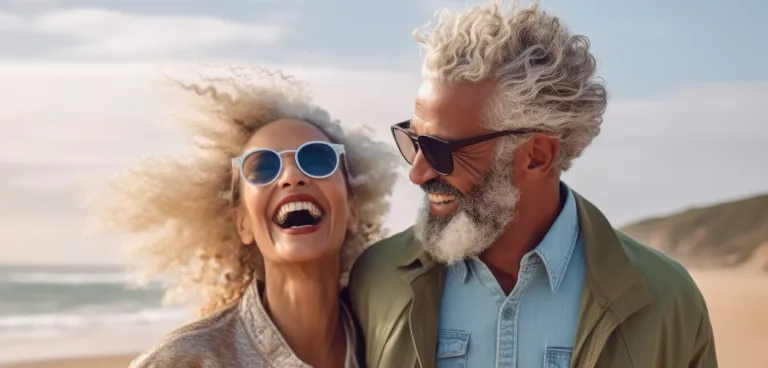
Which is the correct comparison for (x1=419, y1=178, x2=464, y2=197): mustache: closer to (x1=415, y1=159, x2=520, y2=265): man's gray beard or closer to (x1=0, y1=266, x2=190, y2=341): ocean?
(x1=415, y1=159, x2=520, y2=265): man's gray beard

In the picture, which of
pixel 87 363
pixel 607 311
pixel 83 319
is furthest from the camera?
pixel 83 319

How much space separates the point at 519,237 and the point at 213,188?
1390mm

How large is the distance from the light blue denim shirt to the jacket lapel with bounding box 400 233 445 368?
5cm

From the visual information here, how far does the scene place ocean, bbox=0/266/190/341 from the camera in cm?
1883

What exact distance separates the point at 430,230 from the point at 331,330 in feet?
2.04

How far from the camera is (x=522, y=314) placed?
3.64m

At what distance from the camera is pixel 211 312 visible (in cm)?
439

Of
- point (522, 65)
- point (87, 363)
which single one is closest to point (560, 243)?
point (522, 65)

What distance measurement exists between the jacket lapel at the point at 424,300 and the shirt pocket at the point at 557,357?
404mm

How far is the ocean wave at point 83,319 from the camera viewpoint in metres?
18.5

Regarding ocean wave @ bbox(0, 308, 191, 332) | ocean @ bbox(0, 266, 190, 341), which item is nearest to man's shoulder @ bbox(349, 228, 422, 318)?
ocean @ bbox(0, 266, 190, 341)

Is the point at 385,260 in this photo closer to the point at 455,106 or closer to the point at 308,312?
the point at 308,312

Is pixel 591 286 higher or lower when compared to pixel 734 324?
lower

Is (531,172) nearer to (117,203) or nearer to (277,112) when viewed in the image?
(277,112)
